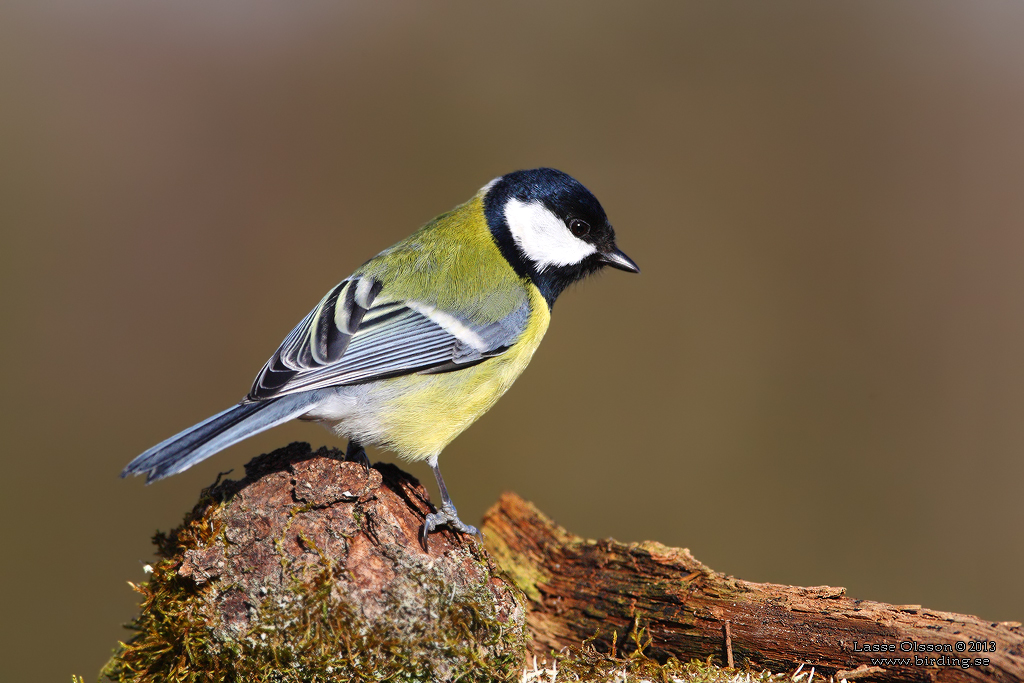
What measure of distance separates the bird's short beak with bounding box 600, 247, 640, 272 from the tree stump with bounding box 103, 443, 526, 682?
4.03 feet

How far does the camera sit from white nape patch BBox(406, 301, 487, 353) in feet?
6.41

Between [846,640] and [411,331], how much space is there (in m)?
1.35

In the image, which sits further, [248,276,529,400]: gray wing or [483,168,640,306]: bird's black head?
[483,168,640,306]: bird's black head

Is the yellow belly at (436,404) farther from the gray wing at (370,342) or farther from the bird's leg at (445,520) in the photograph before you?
the bird's leg at (445,520)

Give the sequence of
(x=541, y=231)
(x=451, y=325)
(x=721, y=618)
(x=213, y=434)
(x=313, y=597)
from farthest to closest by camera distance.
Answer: (x=541, y=231) < (x=451, y=325) < (x=721, y=618) < (x=213, y=434) < (x=313, y=597)

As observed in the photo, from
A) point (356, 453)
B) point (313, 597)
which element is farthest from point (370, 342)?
point (313, 597)

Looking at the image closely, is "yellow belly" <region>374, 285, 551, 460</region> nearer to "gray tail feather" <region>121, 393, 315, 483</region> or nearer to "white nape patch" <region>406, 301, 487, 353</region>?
"white nape patch" <region>406, 301, 487, 353</region>

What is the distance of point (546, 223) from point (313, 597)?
1.43 meters

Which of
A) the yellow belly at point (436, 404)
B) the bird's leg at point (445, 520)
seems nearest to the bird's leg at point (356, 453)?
the yellow belly at point (436, 404)

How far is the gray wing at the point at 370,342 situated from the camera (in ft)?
5.67

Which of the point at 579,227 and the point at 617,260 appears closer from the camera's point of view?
the point at 579,227

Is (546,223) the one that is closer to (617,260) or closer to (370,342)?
(617,260)

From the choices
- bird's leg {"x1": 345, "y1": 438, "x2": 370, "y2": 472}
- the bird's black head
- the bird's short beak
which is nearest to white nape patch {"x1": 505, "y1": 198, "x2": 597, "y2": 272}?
the bird's black head

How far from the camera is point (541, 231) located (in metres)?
2.28
